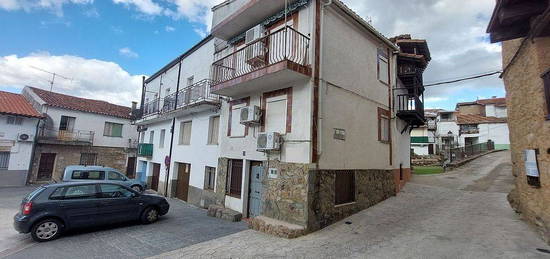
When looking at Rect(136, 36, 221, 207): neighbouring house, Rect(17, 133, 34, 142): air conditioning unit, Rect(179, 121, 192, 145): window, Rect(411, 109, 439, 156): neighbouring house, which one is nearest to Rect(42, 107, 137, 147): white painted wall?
Rect(17, 133, 34, 142): air conditioning unit

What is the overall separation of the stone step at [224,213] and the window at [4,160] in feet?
60.9

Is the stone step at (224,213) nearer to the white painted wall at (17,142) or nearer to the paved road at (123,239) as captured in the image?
the paved road at (123,239)

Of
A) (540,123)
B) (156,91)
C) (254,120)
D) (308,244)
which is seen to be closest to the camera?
(540,123)

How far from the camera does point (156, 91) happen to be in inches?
750

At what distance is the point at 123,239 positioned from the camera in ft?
23.7

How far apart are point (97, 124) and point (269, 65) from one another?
2324 cm

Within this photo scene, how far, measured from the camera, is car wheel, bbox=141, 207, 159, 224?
28.8ft

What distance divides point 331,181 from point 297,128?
6.75 ft

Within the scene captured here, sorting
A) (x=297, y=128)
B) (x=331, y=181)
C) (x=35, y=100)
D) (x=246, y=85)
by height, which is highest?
(x=35, y=100)

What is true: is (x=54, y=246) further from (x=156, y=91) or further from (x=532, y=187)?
(x=156, y=91)

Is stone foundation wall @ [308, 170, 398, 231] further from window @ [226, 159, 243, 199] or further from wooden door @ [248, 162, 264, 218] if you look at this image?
window @ [226, 159, 243, 199]

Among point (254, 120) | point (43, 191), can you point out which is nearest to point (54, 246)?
point (43, 191)

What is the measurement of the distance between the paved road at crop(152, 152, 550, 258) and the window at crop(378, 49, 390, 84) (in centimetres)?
546

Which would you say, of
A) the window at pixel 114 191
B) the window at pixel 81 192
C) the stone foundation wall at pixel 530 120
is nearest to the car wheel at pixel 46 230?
the window at pixel 81 192
